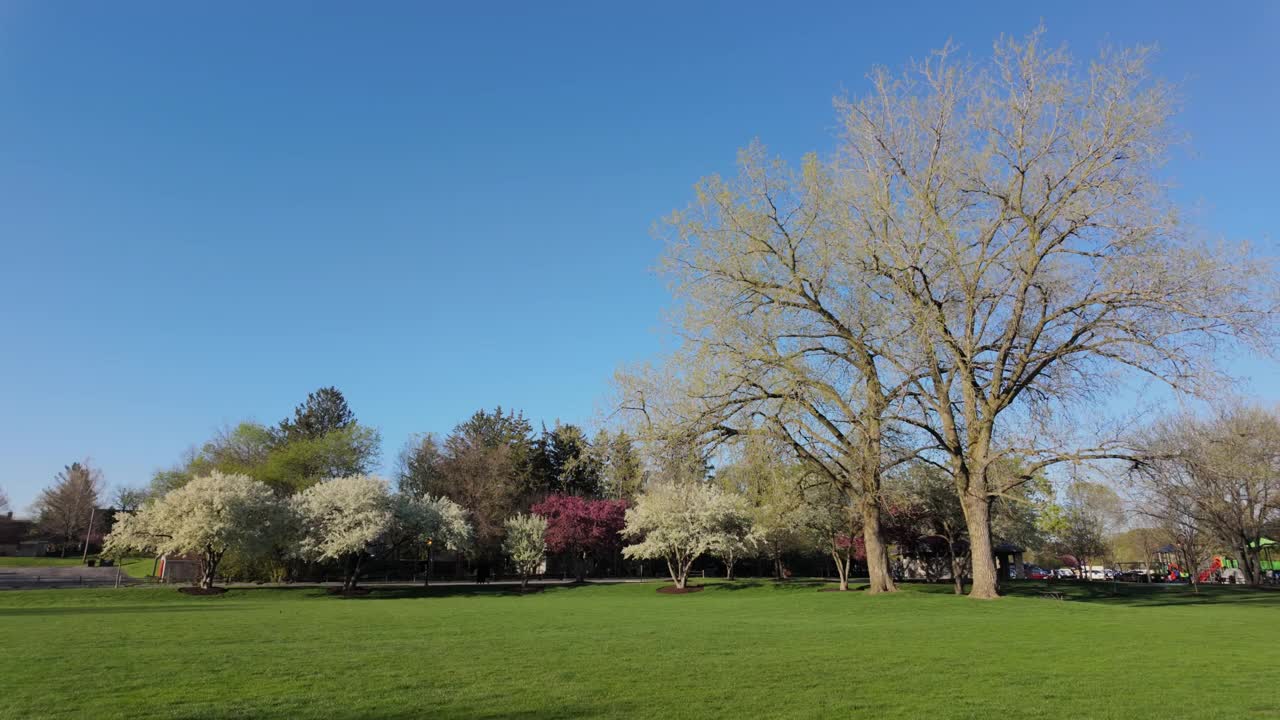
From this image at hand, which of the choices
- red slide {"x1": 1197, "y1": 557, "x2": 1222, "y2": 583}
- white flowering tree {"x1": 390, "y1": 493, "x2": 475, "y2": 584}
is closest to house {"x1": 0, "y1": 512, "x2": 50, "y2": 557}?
white flowering tree {"x1": 390, "y1": 493, "x2": 475, "y2": 584}

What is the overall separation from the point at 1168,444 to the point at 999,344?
7.82 metres

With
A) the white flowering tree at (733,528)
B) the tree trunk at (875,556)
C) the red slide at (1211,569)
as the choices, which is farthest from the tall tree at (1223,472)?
the red slide at (1211,569)

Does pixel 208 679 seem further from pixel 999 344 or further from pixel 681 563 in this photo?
pixel 681 563

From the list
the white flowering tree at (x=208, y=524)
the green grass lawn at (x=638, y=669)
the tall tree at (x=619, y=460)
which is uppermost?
the tall tree at (x=619, y=460)

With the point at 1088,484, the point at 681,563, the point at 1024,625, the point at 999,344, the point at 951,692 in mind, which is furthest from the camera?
the point at 681,563

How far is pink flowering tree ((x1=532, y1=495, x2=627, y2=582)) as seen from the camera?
49969 mm

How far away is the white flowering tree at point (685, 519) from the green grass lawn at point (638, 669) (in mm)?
25130

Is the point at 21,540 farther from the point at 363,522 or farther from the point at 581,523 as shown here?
the point at 581,523

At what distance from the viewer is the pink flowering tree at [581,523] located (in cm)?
4997

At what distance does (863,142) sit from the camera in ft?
80.0

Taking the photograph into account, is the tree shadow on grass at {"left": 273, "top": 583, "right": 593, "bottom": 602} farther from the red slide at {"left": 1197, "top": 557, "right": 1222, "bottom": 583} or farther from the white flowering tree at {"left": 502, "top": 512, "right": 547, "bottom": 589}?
the red slide at {"left": 1197, "top": 557, "right": 1222, "bottom": 583}

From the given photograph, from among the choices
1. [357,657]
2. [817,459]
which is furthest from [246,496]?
[357,657]

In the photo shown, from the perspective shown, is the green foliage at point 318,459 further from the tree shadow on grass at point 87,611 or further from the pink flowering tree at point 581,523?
the tree shadow on grass at point 87,611

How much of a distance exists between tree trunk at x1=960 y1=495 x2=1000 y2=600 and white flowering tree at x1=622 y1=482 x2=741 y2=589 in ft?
60.4
